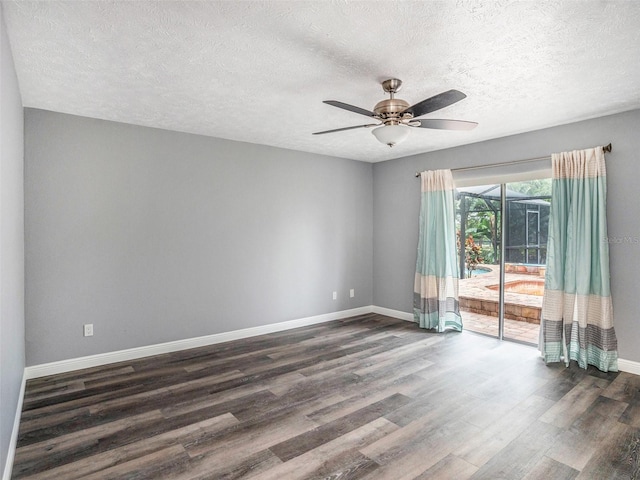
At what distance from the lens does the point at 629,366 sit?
3504 millimetres

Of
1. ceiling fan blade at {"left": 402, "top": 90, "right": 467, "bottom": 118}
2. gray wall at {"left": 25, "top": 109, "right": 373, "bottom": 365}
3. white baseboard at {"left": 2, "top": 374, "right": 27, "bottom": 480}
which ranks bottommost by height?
white baseboard at {"left": 2, "top": 374, "right": 27, "bottom": 480}

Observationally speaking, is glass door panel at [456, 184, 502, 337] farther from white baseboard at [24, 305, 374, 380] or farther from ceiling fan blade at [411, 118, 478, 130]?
ceiling fan blade at [411, 118, 478, 130]

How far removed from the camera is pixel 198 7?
6.22 ft

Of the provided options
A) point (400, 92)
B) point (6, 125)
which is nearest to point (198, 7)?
point (6, 125)

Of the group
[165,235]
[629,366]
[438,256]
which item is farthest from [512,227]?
[165,235]

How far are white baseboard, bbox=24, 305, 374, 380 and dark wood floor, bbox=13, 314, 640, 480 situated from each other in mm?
144

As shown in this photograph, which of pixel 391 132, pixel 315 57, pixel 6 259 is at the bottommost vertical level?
pixel 6 259

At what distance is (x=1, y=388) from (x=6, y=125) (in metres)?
1.43

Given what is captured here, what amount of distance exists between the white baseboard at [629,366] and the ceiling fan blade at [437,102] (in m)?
3.16

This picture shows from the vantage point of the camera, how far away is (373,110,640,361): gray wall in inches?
137

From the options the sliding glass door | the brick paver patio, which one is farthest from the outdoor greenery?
the brick paver patio

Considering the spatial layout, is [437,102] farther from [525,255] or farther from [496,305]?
[496,305]

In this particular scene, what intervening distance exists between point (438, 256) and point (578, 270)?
1.64 meters

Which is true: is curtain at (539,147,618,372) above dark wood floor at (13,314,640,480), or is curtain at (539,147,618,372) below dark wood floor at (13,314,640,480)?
above
